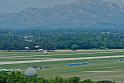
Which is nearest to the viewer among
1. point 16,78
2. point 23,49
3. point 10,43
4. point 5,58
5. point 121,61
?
point 16,78

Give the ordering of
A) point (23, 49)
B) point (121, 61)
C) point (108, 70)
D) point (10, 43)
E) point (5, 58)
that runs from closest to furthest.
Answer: point (108, 70)
point (121, 61)
point (5, 58)
point (23, 49)
point (10, 43)

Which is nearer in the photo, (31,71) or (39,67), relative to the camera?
(31,71)

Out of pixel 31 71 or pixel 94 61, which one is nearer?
pixel 31 71

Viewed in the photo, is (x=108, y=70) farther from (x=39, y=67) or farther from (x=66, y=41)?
(x=66, y=41)

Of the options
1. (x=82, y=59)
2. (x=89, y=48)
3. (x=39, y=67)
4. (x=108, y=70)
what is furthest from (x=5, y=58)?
(x=89, y=48)

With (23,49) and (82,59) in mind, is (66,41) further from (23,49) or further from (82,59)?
(82,59)

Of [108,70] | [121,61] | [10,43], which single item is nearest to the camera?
[108,70]

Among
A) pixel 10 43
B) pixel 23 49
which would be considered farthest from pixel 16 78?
pixel 10 43

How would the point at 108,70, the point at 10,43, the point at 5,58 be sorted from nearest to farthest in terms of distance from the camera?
the point at 108,70 < the point at 5,58 < the point at 10,43

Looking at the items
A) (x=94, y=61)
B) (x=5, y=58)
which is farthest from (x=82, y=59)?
(x=5, y=58)
